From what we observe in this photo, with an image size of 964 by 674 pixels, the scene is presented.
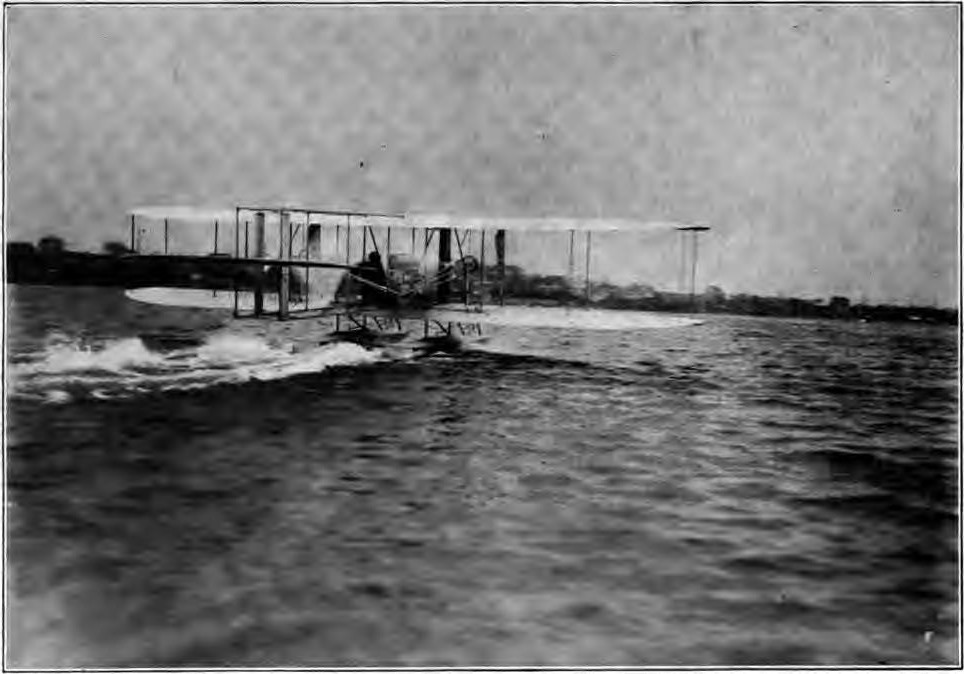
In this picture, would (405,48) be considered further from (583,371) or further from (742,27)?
(583,371)

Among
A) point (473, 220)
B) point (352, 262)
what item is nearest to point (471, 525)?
point (473, 220)

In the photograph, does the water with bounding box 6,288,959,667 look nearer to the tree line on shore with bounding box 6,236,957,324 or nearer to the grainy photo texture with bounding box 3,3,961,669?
the grainy photo texture with bounding box 3,3,961,669

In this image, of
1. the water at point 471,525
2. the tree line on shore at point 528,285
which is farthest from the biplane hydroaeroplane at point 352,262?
the water at point 471,525

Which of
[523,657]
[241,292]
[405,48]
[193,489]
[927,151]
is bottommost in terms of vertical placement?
[523,657]

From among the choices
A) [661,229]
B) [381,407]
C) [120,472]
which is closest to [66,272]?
[120,472]

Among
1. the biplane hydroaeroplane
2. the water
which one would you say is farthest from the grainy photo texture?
the biplane hydroaeroplane

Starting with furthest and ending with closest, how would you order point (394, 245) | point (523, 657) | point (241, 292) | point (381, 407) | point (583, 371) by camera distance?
1. point (394, 245)
2. point (583, 371)
3. point (241, 292)
4. point (381, 407)
5. point (523, 657)
